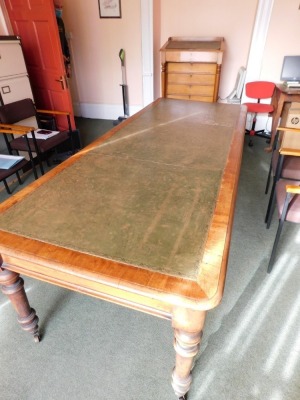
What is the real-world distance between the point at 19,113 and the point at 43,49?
0.98 metres

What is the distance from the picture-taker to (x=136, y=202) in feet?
3.53

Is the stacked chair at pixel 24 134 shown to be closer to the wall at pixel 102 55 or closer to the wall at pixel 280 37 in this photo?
the wall at pixel 102 55

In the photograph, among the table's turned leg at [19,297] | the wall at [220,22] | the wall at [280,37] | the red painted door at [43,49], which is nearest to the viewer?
the table's turned leg at [19,297]

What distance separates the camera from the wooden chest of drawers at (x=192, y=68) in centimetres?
337

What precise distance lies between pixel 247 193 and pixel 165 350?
1720mm

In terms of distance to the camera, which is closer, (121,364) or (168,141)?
(121,364)

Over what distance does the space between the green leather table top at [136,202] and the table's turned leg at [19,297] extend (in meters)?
0.23

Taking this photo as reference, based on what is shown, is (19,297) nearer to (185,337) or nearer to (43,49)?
(185,337)

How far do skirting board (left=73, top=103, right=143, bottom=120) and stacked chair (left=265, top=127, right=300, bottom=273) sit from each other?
9.44ft

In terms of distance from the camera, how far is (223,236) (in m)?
0.89

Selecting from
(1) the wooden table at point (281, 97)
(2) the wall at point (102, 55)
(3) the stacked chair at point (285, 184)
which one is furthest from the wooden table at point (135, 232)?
(2) the wall at point (102, 55)

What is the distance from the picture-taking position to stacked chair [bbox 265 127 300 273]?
147cm

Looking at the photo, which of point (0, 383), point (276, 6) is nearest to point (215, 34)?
point (276, 6)

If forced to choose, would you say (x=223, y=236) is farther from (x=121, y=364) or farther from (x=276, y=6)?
(x=276, y=6)
